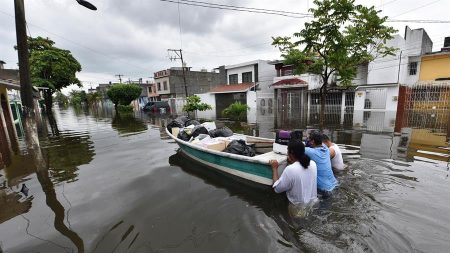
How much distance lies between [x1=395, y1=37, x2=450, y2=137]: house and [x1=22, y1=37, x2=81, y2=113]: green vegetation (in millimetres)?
34722

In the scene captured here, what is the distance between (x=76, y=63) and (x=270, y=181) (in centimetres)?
3353

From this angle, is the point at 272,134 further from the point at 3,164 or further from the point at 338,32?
the point at 3,164

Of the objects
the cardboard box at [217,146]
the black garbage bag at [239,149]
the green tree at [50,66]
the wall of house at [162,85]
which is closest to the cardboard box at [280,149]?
the black garbage bag at [239,149]

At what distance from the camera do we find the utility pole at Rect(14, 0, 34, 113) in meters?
5.75

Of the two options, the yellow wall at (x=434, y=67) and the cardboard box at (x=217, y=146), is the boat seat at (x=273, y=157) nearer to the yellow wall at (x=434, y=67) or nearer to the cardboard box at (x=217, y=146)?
the cardboard box at (x=217, y=146)

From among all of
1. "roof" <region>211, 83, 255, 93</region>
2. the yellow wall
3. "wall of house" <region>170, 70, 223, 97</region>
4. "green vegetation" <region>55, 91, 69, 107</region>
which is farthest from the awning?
"green vegetation" <region>55, 91, 69, 107</region>

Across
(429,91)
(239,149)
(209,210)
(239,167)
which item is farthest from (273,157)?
(429,91)

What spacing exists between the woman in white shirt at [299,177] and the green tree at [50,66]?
30.2m

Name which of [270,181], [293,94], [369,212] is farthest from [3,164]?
[293,94]

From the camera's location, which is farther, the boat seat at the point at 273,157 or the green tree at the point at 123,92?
the green tree at the point at 123,92

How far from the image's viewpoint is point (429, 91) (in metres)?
19.0

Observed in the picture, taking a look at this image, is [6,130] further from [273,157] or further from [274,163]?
[274,163]

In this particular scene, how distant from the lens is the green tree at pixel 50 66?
80.6ft

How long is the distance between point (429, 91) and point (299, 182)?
2268 centimetres
